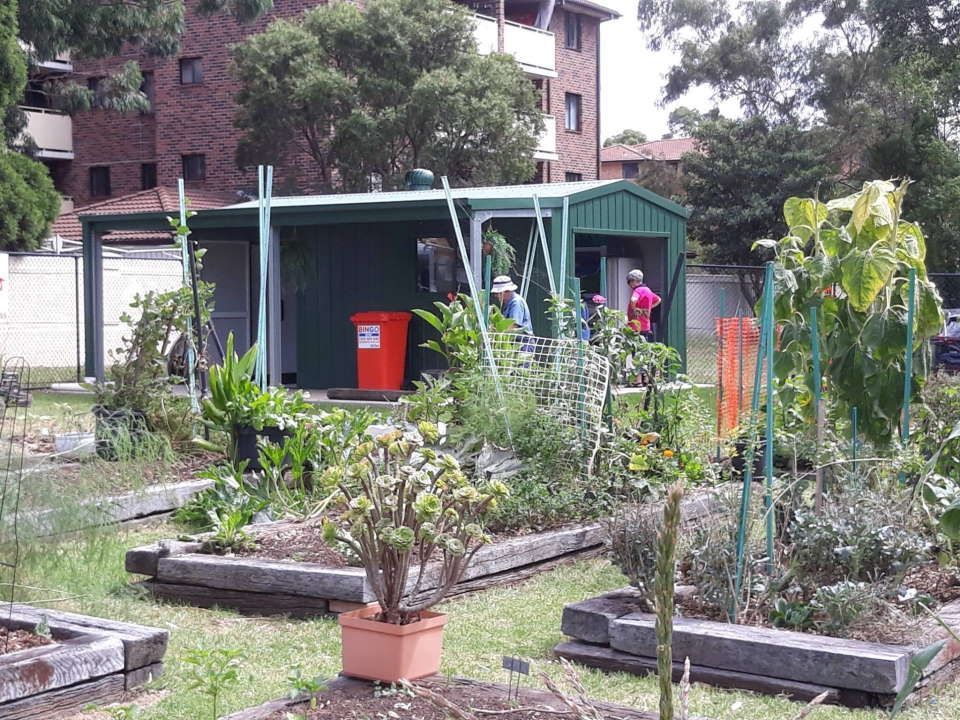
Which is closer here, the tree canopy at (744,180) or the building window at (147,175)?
the building window at (147,175)

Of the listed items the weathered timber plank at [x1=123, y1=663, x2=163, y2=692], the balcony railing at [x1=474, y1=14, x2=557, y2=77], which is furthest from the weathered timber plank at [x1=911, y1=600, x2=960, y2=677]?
the balcony railing at [x1=474, y1=14, x2=557, y2=77]

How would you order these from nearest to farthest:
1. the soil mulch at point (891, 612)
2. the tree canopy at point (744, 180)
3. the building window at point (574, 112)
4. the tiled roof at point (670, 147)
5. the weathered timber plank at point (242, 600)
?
the soil mulch at point (891, 612) < the weathered timber plank at point (242, 600) < the tree canopy at point (744, 180) < the building window at point (574, 112) < the tiled roof at point (670, 147)

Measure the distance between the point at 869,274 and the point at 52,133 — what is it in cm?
3312

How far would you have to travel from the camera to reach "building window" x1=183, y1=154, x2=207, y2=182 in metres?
33.8

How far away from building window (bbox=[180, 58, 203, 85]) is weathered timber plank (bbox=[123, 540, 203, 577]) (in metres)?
28.9

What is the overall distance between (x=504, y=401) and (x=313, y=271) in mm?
10789

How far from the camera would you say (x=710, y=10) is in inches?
1734

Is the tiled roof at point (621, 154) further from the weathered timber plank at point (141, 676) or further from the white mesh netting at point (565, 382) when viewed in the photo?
the weathered timber plank at point (141, 676)

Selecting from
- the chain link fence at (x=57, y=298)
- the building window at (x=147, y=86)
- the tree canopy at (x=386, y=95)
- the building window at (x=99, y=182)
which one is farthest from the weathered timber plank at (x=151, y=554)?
the building window at (x=99, y=182)

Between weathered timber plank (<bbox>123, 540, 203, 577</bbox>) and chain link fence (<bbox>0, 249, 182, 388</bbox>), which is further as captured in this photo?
chain link fence (<bbox>0, 249, 182, 388</bbox>)

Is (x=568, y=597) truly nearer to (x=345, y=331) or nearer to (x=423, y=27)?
(x=345, y=331)

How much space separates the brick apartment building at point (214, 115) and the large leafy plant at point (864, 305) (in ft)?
79.1

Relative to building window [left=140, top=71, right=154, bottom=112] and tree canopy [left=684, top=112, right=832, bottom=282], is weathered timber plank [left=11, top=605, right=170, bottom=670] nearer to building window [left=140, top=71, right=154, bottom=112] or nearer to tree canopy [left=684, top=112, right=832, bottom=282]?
building window [left=140, top=71, right=154, bottom=112]

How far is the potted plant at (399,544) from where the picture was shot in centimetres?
425
